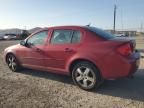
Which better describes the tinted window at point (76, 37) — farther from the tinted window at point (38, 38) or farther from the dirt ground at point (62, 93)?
the dirt ground at point (62, 93)

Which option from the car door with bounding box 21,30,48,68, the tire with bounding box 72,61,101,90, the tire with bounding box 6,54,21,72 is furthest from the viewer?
the tire with bounding box 6,54,21,72

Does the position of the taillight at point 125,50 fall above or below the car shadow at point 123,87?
above

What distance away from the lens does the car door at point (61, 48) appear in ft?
19.7

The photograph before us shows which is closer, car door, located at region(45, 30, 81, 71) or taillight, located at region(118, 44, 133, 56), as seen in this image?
taillight, located at region(118, 44, 133, 56)

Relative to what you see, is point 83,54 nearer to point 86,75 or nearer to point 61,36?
point 86,75

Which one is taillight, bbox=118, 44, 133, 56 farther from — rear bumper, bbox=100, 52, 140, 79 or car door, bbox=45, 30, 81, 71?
car door, bbox=45, 30, 81, 71

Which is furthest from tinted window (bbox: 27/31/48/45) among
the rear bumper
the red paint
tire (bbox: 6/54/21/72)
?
the rear bumper

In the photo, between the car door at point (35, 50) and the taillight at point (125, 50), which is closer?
the taillight at point (125, 50)

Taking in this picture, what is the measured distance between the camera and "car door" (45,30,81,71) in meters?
5.99

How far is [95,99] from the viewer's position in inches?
203

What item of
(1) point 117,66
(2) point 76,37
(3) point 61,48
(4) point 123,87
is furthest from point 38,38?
(4) point 123,87

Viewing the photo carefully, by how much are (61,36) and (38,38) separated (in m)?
0.93

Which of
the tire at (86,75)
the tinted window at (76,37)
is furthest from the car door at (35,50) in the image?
the tire at (86,75)

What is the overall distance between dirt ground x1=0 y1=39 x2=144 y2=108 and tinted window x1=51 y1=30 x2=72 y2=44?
117 cm
